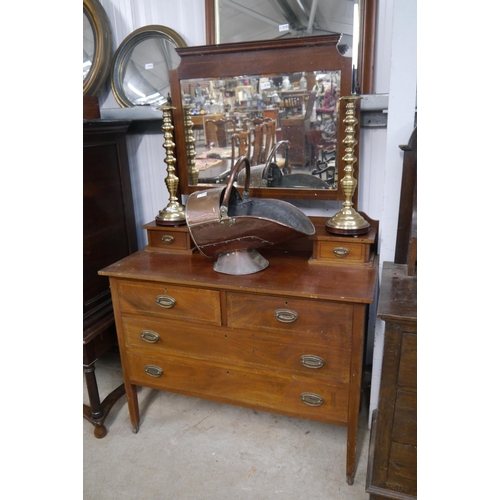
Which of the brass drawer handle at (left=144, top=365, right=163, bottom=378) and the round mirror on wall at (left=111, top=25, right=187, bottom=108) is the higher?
the round mirror on wall at (left=111, top=25, right=187, bottom=108)

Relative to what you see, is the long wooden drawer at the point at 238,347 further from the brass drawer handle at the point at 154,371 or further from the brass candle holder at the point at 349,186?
the brass candle holder at the point at 349,186

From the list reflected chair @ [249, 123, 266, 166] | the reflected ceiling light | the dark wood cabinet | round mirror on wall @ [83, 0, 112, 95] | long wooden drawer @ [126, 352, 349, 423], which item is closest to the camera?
the dark wood cabinet

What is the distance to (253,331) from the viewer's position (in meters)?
1.51

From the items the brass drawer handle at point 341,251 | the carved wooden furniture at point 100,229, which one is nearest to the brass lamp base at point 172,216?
the carved wooden furniture at point 100,229

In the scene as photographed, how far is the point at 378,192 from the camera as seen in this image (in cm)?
184

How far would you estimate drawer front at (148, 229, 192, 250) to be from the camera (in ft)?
5.88

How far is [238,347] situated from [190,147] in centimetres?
96

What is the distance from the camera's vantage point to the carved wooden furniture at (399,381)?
3.93ft

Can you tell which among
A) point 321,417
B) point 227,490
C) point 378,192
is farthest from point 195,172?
point 227,490

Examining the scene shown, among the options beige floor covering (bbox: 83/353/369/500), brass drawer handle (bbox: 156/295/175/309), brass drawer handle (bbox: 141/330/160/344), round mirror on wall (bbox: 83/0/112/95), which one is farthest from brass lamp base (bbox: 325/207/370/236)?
round mirror on wall (bbox: 83/0/112/95)

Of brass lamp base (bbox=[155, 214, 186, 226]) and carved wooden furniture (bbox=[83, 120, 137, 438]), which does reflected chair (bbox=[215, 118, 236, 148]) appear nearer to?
brass lamp base (bbox=[155, 214, 186, 226])

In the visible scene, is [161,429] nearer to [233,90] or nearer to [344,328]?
[344,328]

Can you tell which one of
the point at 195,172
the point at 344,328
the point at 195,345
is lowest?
the point at 195,345

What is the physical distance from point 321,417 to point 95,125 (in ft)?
5.14
